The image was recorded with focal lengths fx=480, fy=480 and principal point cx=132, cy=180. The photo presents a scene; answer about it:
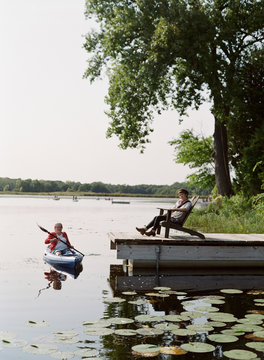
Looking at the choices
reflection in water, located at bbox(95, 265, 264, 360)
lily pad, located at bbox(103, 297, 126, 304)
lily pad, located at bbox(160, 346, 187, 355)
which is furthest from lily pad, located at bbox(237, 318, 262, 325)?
lily pad, located at bbox(103, 297, 126, 304)

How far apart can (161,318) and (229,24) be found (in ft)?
73.0

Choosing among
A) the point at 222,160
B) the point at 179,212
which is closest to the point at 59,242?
the point at 179,212

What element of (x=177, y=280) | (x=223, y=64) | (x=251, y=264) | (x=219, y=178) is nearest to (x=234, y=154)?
(x=219, y=178)

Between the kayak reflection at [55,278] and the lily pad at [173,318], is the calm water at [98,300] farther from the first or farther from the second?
the lily pad at [173,318]

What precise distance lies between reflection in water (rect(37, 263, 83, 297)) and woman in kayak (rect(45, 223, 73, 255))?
49 cm

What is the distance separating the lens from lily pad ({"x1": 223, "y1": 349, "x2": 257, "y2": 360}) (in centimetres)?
525

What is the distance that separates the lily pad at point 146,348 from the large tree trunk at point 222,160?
23010mm

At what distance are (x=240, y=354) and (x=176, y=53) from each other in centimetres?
2169

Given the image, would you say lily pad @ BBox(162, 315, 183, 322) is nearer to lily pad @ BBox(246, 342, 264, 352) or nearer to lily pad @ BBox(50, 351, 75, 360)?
lily pad @ BBox(246, 342, 264, 352)

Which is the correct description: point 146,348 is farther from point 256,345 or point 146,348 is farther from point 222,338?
point 256,345

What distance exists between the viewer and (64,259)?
1248 cm

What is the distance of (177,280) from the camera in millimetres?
10766

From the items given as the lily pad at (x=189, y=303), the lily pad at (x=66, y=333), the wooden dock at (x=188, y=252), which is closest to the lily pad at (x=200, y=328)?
the lily pad at (x=66, y=333)

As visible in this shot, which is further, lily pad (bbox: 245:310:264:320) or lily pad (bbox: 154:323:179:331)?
lily pad (bbox: 245:310:264:320)
